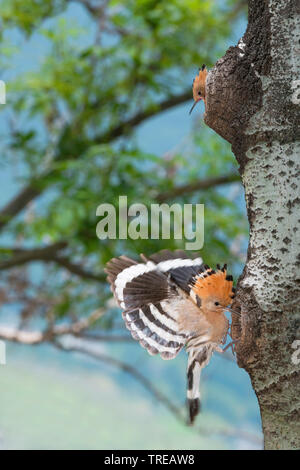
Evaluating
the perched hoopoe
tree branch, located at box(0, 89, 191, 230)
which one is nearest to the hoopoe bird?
the perched hoopoe

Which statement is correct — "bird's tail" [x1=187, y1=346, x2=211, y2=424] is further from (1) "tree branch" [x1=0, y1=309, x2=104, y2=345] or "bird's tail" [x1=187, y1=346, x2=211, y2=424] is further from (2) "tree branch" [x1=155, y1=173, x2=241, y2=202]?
(1) "tree branch" [x1=0, y1=309, x2=104, y2=345]

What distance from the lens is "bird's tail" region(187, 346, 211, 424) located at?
1.32 ft

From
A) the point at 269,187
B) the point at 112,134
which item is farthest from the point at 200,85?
the point at 112,134

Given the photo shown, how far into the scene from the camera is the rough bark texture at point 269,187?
1.09 feet

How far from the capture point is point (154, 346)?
39 cm

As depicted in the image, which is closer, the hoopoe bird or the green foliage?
the hoopoe bird

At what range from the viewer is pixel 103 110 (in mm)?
1734

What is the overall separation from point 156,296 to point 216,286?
0.04 metres

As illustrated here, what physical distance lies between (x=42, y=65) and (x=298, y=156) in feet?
4.45

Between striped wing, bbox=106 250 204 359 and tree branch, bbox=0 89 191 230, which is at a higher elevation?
tree branch, bbox=0 89 191 230

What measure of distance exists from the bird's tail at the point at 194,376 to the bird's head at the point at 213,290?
39 mm

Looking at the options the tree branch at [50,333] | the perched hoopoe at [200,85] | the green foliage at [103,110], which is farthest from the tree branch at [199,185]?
the perched hoopoe at [200,85]

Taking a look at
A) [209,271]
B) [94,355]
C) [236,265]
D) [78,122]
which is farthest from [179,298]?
[94,355]
